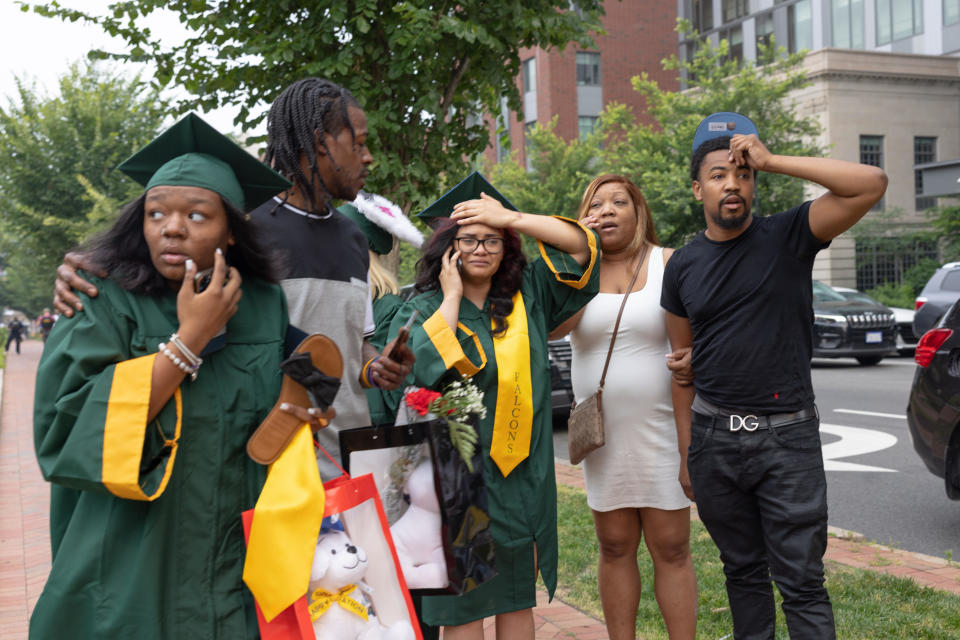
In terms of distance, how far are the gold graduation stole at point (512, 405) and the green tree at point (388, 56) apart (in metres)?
2.70

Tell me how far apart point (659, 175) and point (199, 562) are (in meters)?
22.3

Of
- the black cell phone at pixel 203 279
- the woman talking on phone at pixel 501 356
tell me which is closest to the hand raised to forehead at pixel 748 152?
the woman talking on phone at pixel 501 356

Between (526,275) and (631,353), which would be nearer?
(526,275)

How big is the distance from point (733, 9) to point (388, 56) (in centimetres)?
3855

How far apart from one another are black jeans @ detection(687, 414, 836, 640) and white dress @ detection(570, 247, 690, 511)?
349 millimetres

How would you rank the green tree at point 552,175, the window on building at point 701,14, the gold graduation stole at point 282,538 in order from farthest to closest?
the window on building at point 701,14, the green tree at point 552,175, the gold graduation stole at point 282,538

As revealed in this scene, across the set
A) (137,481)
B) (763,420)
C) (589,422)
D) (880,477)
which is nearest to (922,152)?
(880,477)

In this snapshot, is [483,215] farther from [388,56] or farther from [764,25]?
[764,25]

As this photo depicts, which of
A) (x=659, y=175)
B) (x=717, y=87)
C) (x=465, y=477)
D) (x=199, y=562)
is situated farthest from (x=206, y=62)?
(x=717, y=87)

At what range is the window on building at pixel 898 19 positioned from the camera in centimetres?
3516

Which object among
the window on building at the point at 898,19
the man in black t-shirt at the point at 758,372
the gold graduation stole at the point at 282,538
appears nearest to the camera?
the gold graduation stole at the point at 282,538

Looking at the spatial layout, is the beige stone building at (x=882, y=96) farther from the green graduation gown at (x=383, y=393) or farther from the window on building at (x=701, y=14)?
the green graduation gown at (x=383, y=393)

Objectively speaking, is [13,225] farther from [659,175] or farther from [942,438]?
[942,438]

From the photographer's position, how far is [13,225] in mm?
25109
